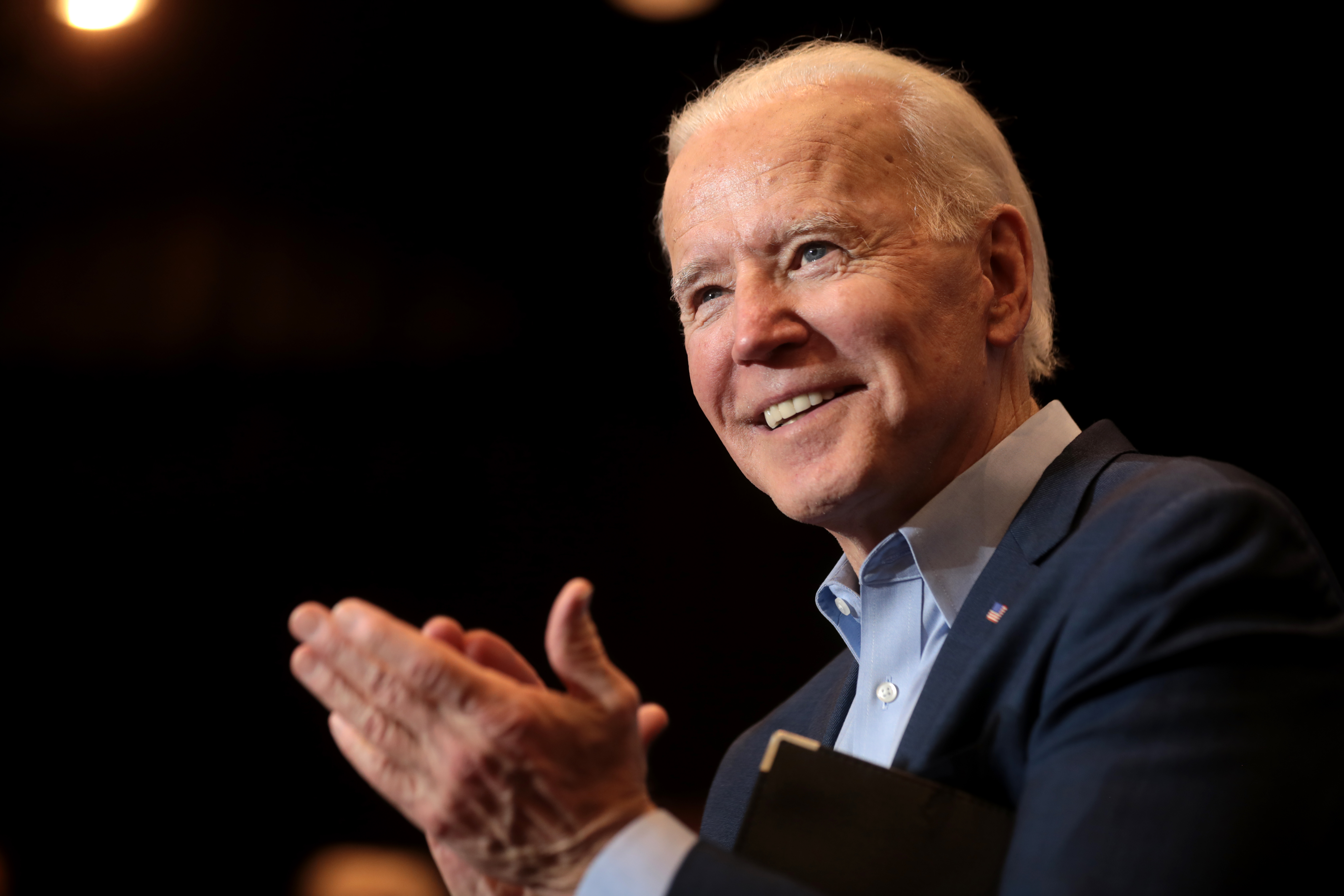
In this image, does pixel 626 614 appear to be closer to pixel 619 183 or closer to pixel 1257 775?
pixel 619 183

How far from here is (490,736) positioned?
0.93m

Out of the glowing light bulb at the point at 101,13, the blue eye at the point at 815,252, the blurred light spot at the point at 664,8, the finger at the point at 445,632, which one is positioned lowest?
the finger at the point at 445,632

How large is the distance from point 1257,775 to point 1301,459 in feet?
7.41

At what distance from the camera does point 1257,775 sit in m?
0.94

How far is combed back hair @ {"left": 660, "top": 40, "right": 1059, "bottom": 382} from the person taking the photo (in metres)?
1.64

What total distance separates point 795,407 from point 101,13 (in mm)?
2533

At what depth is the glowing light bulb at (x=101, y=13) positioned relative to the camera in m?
2.84

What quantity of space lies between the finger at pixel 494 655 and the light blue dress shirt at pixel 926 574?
522 mm

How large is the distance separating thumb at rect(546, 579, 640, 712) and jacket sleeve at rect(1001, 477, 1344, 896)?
0.42 m

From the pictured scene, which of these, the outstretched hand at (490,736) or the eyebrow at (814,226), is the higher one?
the eyebrow at (814,226)

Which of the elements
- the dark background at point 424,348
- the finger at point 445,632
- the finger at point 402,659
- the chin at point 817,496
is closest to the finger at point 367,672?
the finger at point 402,659

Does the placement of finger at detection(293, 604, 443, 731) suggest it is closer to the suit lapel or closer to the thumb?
the thumb

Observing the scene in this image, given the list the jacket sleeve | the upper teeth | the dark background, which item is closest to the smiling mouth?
the upper teeth

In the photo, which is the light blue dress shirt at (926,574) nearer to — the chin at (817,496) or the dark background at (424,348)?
the chin at (817,496)
